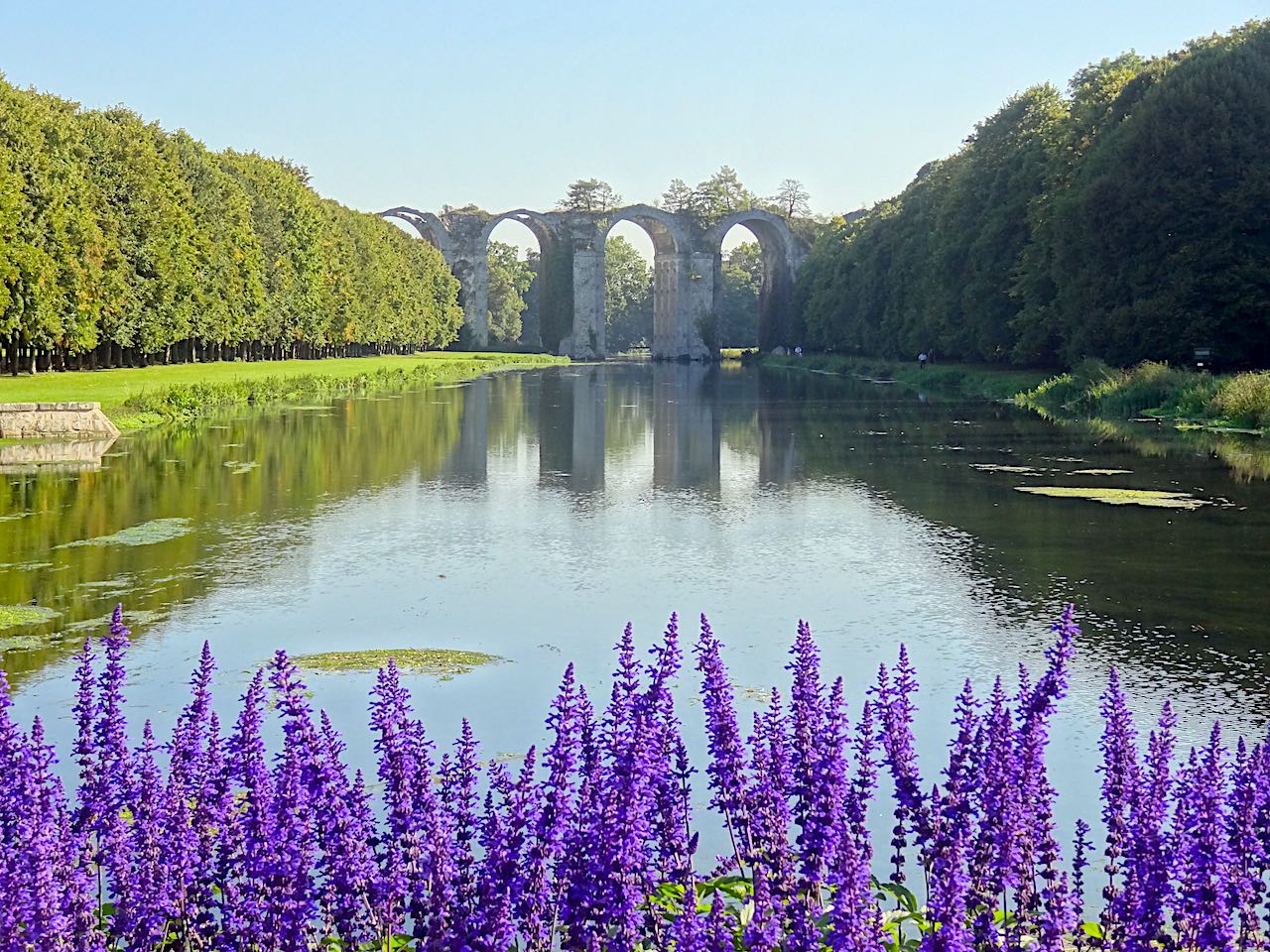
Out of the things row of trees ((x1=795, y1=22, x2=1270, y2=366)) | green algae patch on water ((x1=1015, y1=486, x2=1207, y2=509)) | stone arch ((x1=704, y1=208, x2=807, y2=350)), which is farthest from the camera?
stone arch ((x1=704, y1=208, x2=807, y2=350))

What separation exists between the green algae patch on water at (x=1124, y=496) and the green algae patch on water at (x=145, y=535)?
439 inches

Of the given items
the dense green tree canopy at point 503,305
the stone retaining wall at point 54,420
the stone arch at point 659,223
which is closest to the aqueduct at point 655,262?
the stone arch at point 659,223

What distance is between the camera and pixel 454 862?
181 inches

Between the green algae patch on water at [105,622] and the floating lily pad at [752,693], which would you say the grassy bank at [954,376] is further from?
the floating lily pad at [752,693]

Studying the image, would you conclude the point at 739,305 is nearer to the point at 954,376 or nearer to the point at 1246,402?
the point at 954,376

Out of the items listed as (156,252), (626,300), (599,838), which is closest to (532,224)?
(626,300)

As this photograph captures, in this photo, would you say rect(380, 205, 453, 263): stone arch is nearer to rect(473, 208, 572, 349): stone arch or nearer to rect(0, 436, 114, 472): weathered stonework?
rect(473, 208, 572, 349): stone arch

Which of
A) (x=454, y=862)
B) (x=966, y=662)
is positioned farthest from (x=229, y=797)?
(x=966, y=662)

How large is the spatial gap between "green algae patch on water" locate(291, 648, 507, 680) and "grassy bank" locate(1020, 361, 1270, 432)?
22.9m

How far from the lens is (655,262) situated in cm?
12381

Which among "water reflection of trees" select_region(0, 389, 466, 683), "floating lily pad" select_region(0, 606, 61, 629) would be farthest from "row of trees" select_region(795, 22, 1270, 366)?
"floating lily pad" select_region(0, 606, 61, 629)

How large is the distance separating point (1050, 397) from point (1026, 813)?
37284 mm

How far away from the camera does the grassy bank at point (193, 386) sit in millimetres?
34875

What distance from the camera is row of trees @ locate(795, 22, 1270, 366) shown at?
38000 millimetres
